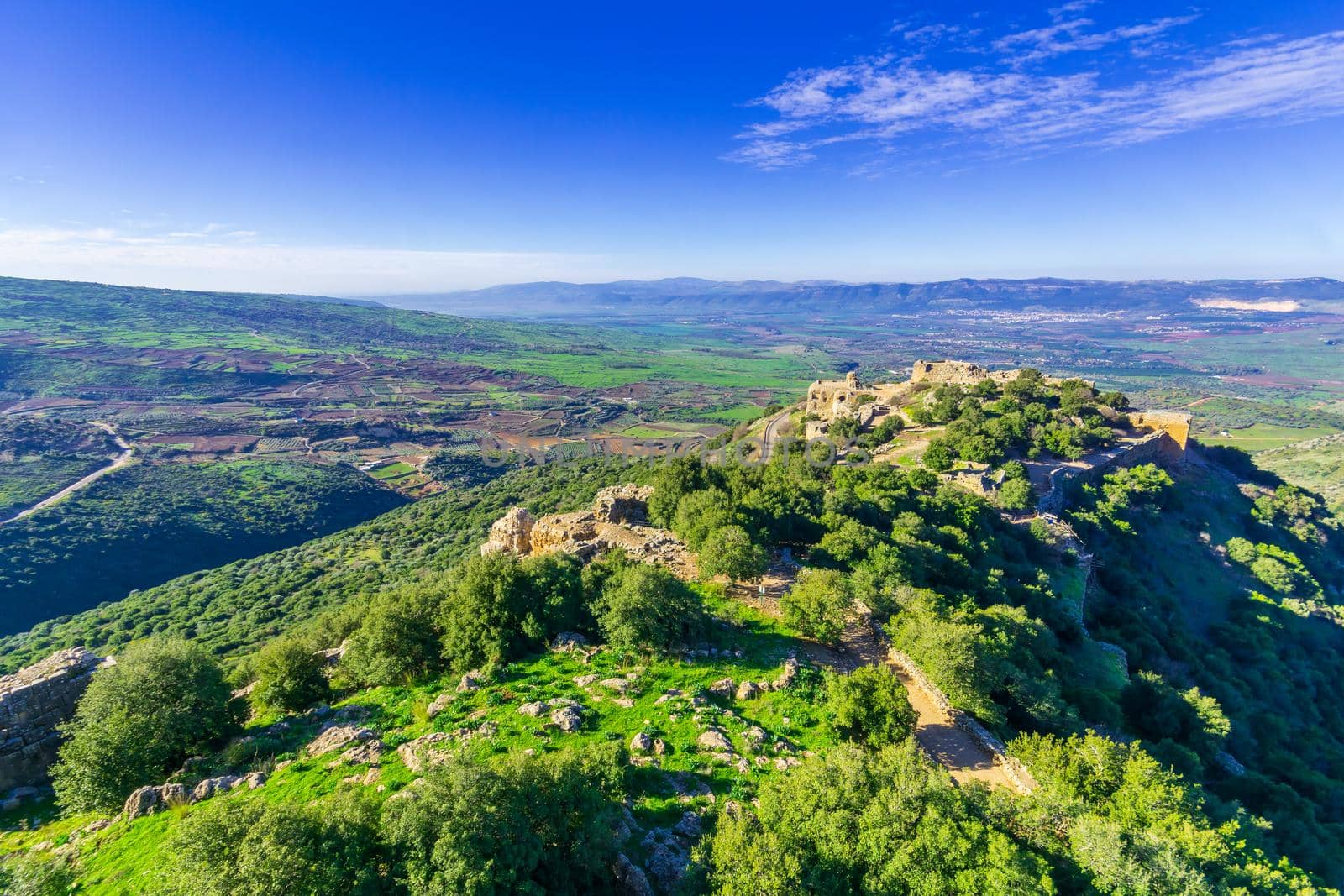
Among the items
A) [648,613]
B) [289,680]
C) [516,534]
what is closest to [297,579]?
[516,534]

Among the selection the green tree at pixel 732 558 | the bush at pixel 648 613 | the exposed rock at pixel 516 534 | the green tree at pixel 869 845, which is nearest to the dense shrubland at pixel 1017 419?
the green tree at pixel 732 558

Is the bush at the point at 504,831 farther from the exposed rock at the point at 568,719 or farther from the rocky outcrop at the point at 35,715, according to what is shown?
the rocky outcrop at the point at 35,715

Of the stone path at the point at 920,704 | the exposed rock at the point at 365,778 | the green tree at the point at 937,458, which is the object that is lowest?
the stone path at the point at 920,704

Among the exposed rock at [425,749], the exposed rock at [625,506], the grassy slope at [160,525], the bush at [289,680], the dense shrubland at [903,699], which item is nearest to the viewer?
the dense shrubland at [903,699]

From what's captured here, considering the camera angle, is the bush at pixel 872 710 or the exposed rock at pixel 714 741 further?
the bush at pixel 872 710

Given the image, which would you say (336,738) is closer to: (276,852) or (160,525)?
(276,852)

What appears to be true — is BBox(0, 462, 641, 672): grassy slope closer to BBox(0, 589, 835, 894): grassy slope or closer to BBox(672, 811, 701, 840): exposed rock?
BBox(0, 589, 835, 894): grassy slope

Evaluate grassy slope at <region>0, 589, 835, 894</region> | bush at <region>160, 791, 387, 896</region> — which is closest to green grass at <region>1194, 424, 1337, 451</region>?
grassy slope at <region>0, 589, 835, 894</region>
